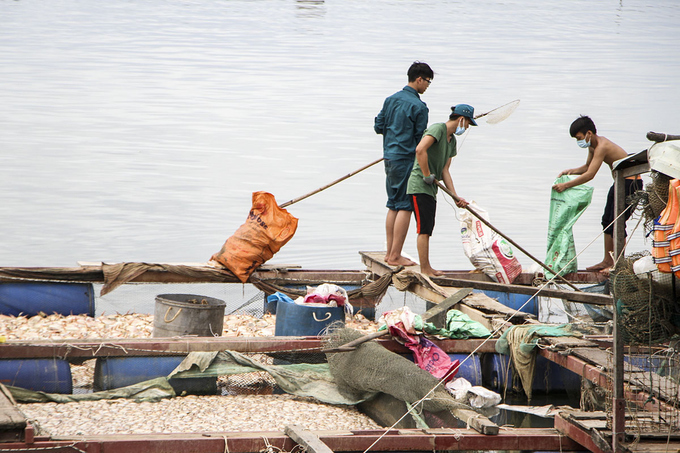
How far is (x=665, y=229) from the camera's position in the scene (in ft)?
11.0

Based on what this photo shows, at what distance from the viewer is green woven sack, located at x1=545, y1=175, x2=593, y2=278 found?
7270mm

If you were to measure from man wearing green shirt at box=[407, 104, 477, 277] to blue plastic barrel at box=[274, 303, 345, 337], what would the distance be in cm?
122

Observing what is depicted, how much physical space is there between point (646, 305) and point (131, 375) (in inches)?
129

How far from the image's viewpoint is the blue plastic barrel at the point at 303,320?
590cm

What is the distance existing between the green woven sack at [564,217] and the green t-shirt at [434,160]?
1298 millimetres

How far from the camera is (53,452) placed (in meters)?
3.65

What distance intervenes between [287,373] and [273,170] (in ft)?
38.3

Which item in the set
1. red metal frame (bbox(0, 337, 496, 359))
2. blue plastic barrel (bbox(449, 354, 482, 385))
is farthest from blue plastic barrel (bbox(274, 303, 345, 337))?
blue plastic barrel (bbox(449, 354, 482, 385))

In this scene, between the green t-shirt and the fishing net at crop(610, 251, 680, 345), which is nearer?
the fishing net at crop(610, 251, 680, 345)

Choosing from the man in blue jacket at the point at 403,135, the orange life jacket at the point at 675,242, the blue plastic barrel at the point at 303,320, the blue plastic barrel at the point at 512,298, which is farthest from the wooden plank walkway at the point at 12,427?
the blue plastic barrel at the point at 512,298

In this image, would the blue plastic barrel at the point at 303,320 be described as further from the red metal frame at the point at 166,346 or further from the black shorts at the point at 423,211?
the black shorts at the point at 423,211

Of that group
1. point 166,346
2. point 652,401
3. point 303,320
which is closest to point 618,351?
point 652,401

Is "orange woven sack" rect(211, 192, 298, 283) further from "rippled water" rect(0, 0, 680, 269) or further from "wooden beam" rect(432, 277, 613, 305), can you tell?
"rippled water" rect(0, 0, 680, 269)

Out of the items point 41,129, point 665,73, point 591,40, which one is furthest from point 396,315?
point 591,40
